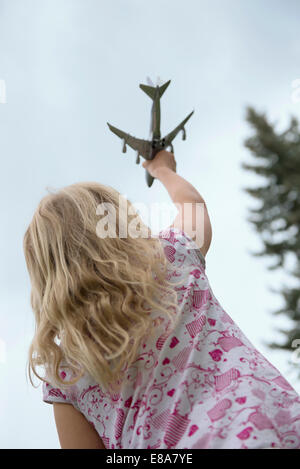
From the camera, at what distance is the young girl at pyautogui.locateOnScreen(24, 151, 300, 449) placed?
0.89 m

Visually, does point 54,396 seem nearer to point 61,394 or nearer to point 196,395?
point 61,394

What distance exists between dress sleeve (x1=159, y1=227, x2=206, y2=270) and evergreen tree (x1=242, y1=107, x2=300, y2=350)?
1060 cm

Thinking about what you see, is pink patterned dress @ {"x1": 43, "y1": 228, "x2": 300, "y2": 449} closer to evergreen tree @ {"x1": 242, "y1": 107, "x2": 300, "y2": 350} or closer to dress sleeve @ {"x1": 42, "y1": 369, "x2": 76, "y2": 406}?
dress sleeve @ {"x1": 42, "y1": 369, "x2": 76, "y2": 406}

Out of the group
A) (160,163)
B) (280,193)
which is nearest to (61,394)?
(160,163)

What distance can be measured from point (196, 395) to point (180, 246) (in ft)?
1.37

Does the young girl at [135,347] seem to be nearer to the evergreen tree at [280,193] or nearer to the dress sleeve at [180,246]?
the dress sleeve at [180,246]

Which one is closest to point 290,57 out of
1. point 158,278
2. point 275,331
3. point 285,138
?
point 285,138

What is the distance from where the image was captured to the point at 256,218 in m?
13.1

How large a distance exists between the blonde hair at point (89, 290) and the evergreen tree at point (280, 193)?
1078 centimetres

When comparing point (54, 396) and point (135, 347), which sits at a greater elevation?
point (135, 347)

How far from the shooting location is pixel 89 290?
41.6 inches

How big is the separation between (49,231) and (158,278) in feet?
1.02

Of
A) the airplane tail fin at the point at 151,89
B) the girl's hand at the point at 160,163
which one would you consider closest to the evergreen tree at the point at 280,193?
the airplane tail fin at the point at 151,89

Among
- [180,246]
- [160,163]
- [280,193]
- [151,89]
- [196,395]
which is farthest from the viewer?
[280,193]
